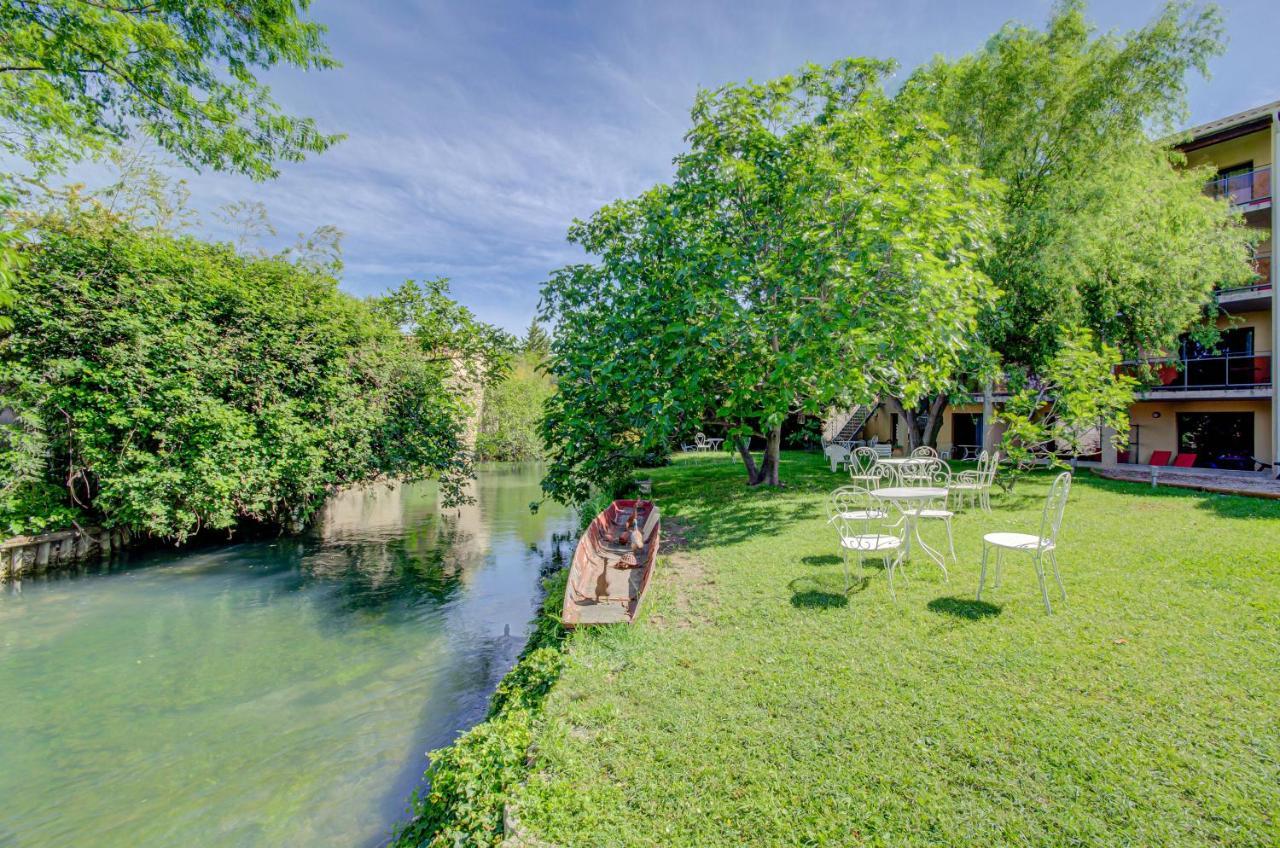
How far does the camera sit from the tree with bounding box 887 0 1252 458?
1253 cm

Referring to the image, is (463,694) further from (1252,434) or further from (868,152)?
(1252,434)

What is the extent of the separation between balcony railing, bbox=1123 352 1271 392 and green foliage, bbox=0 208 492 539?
21988 mm

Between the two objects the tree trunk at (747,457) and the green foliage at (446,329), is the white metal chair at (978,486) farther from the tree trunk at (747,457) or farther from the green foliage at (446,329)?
the green foliage at (446,329)

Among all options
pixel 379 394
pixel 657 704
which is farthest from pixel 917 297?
pixel 379 394

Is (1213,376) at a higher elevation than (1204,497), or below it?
higher

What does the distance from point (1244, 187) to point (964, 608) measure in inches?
830

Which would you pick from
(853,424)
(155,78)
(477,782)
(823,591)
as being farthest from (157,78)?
(853,424)

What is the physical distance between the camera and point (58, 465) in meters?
10.8

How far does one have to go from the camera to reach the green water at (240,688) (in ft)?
15.6

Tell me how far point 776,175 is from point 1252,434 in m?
18.7

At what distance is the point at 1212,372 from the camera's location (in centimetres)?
1688

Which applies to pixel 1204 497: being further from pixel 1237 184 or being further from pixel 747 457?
pixel 1237 184

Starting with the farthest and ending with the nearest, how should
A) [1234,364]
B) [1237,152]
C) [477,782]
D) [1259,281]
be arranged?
[1237,152], [1234,364], [1259,281], [477,782]

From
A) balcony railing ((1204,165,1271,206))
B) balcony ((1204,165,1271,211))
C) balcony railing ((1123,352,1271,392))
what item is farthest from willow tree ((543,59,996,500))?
balcony railing ((1204,165,1271,206))
